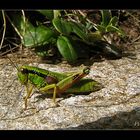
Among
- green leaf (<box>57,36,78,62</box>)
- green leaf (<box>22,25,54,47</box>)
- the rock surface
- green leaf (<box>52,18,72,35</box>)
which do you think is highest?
green leaf (<box>52,18,72,35</box>)

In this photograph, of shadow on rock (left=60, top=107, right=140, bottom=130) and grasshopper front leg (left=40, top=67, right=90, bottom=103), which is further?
grasshopper front leg (left=40, top=67, right=90, bottom=103)

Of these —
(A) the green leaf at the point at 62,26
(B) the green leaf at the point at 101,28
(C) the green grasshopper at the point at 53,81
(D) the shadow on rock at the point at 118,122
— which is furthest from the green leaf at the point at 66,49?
(D) the shadow on rock at the point at 118,122

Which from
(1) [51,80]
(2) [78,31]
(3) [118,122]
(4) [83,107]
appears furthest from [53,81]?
(2) [78,31]

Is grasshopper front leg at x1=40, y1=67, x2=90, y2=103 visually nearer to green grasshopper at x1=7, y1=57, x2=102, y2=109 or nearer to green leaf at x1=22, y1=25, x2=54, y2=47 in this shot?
green grasshopper at x1=7, y1=57, x2=102, y2=109

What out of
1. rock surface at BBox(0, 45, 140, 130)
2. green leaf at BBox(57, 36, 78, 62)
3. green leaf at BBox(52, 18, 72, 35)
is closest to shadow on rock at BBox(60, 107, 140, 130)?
rock surface at BBox(0, 45, 140, 130)

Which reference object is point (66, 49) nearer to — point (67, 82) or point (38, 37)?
point (38, 37)

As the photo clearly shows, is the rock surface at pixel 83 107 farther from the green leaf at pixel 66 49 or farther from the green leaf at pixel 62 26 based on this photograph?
the green leaf at pixel 62 26
